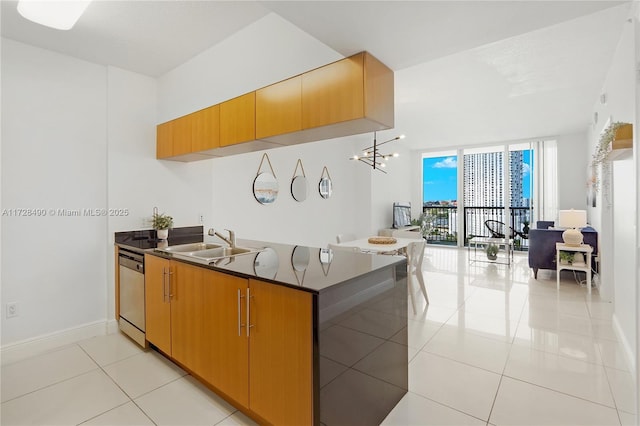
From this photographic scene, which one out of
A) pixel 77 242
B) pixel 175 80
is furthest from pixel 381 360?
pixel 175 80

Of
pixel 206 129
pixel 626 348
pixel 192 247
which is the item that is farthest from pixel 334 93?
pixel 626 348

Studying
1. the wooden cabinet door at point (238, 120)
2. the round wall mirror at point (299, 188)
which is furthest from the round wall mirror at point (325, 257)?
the round wall mirror at point (299, 188)

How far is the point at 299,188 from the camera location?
5.26m

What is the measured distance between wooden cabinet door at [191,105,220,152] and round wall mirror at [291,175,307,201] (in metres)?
2.26

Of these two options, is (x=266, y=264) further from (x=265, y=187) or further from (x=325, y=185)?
(x=325, y=185)

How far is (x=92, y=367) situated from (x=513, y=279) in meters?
5.63

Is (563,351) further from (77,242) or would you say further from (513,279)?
(77,242)

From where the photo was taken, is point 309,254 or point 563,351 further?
point 563,351

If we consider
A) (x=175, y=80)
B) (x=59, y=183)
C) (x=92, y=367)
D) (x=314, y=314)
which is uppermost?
(x=175, y=80)

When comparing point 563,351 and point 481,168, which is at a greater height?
point 481,168

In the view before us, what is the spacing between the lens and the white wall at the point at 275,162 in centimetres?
234

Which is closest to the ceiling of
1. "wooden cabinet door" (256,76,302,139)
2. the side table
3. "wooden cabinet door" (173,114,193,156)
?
"wooden cabinet door" (256,76,302,139)

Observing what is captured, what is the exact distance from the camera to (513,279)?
5215mm

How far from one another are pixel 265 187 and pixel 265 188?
0.01 metres
